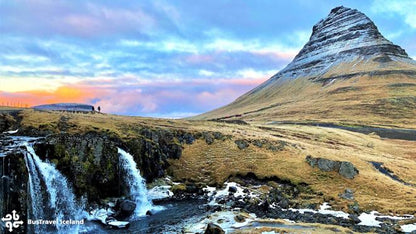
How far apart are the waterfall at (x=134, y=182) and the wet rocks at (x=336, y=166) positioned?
28.7 m

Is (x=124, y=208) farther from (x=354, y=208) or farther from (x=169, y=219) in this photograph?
(x=354, y=208)

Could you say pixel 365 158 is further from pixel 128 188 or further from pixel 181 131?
pixel 128 188

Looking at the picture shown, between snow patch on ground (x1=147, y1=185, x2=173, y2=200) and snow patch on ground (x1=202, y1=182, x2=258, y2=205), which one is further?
snow patch on ground (x1=202, y1=182, x2=258, y2=205)

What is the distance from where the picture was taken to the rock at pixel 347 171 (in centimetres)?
5400

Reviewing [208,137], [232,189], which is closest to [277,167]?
[232,189]

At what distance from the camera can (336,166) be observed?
55906mm

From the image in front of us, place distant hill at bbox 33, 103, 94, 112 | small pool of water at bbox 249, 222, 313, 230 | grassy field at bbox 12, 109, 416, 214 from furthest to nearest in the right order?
distant hill at bbox 33, 103, 94, 112, grassy field at bbox 12, 109, 416, 214, small pool of water at bbox 249, 222, 313, 230

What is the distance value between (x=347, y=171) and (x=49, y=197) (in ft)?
143

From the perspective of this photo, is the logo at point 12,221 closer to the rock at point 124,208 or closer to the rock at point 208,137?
the rock at point 124,208

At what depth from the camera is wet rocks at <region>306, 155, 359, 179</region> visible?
54406 millimetres

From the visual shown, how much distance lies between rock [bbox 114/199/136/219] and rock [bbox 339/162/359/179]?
3336 cm

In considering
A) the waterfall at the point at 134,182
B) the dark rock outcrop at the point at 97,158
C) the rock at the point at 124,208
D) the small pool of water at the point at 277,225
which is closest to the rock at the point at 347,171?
the small pool of water at the point at 277,225

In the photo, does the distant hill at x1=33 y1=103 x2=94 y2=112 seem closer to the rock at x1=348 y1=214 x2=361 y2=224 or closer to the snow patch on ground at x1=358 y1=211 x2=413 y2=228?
the rock at x1=348 y1=214 x2=361 y2=224

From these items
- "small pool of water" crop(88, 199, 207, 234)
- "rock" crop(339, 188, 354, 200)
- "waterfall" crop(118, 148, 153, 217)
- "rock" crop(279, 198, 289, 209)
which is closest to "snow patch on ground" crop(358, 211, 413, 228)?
"rock" crop(339, 188, 354, 200)
